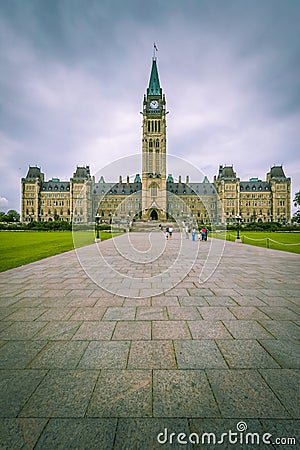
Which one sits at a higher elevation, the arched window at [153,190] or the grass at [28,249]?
the arched window at [153,190]

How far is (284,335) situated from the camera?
148 inches

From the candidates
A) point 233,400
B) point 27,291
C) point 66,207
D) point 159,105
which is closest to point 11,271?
point 27,291

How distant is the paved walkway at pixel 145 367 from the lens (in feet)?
6.61

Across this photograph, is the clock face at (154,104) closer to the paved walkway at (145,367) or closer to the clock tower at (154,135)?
the clock tower at (154,135)

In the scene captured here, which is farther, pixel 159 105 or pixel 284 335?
pixel 159 105

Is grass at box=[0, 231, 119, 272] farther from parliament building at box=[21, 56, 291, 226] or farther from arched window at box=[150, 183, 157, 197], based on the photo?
parliament building at box=[21, 56, 291, 226]

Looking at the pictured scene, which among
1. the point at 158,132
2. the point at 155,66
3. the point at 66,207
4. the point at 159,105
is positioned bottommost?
the point at 66,207

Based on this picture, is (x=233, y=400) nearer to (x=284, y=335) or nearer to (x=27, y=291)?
(x=284, y=335)

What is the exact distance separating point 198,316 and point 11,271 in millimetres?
7720

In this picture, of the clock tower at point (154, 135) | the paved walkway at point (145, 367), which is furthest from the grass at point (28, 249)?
the clock tower at point (154, 135)

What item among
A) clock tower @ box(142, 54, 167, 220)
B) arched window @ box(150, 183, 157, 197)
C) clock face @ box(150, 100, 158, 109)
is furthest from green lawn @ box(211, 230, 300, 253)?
clock face @ box(150, 100, 158, 109)

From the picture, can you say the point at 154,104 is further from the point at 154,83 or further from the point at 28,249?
the point at 28,249

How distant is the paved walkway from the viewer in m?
2.02

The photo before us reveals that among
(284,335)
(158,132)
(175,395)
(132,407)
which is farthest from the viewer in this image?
(158,132)
